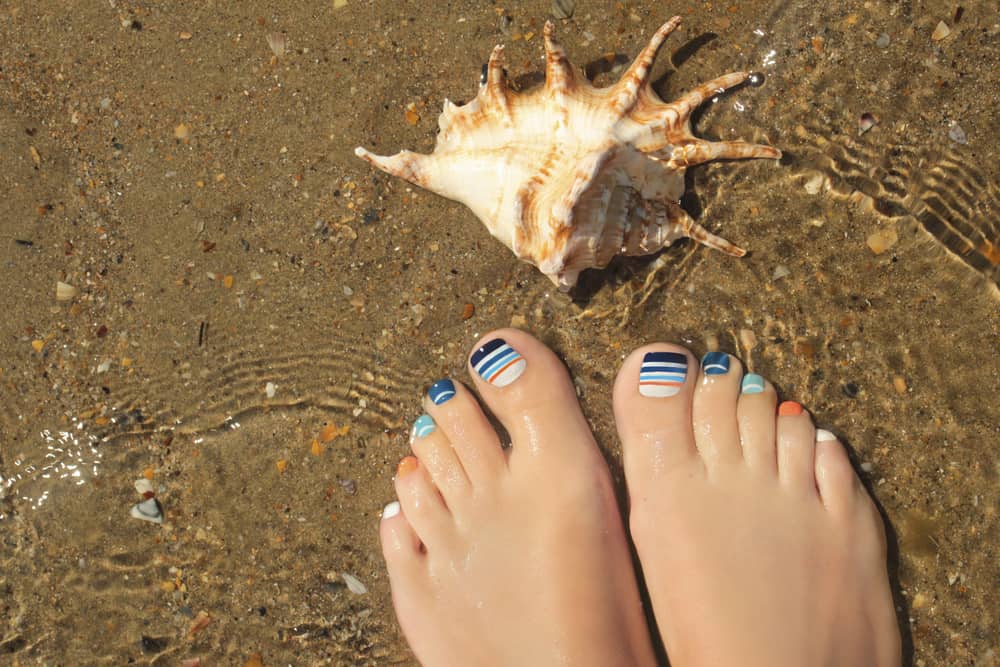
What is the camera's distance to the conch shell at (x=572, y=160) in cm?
197

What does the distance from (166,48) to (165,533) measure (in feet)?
5.79

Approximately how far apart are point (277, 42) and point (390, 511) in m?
1.75

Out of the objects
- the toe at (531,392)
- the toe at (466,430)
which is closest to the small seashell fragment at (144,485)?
the toe at (466,430)

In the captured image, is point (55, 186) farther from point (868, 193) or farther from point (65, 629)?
point (868, 193)

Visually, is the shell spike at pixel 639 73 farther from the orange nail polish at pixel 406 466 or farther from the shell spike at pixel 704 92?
the orange nail polish at pixel 406 466

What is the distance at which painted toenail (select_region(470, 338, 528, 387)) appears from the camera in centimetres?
243

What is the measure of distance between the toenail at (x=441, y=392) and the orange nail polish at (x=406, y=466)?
0.78 feet

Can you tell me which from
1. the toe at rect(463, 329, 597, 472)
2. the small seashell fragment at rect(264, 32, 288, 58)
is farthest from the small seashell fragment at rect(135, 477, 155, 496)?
the small seashell fragment at rect(264, 32, 288, 58)

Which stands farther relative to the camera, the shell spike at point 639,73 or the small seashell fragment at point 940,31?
the small seashell fragment at point 940,31

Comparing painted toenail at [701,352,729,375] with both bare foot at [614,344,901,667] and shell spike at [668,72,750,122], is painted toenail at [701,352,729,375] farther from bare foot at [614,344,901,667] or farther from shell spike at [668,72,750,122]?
shell spike at [668,72,750,122]

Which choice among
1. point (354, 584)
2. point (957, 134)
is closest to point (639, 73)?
point (957, 134)

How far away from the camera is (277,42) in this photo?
2498mm

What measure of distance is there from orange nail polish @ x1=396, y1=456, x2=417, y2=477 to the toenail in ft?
0.78

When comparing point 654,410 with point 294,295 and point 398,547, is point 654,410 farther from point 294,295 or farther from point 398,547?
point 294,295
